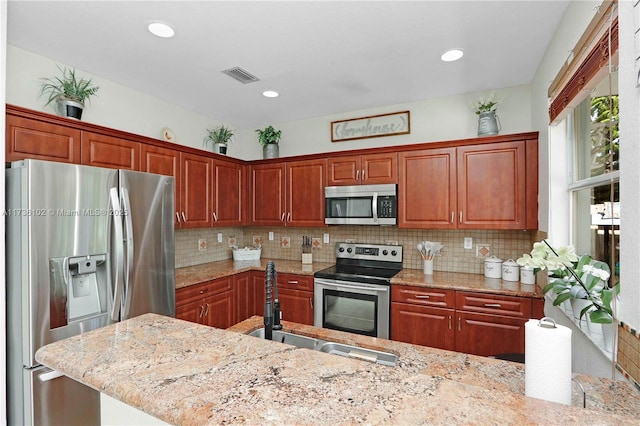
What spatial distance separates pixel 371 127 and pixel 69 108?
2.68 m

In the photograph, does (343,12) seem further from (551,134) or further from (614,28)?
(551,134)

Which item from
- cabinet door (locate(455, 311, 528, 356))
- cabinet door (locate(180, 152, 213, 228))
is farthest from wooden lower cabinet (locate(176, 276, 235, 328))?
cabinet door (locate(455, 311, 528, 356))

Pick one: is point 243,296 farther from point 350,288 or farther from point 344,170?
point 344,170

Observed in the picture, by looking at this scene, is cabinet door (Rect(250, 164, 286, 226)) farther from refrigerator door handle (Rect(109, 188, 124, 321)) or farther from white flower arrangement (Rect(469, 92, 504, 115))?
white flower arrangement (Rect(469, 92, 504, 115))

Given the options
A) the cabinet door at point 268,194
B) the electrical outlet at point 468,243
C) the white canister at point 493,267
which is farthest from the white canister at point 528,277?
the cabinet door at point 268,194

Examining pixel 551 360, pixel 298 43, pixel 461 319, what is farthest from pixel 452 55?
pixel 551 360

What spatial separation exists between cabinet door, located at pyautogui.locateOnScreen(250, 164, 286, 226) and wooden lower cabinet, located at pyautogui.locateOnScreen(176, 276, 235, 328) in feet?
2.78

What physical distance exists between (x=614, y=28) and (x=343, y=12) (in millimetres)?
1285

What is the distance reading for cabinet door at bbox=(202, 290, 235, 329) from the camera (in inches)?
122

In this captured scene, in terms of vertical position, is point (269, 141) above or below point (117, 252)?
above

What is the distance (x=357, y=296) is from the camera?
3.06 metres

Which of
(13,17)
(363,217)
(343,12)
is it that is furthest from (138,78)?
(363,217)

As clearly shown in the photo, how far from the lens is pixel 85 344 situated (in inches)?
34.2

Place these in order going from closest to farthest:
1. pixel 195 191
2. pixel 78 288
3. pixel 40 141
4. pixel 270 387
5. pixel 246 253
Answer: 1. pixel 270 387
2. pixel 78 288
3. pixel 40 141
4. pixel 195 191
5. pixel 246 253
